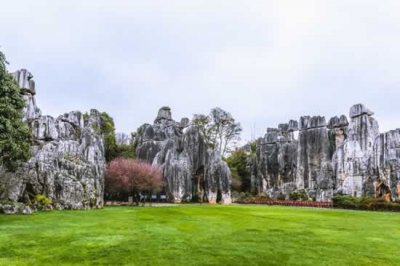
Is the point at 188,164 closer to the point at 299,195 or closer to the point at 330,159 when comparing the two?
the point at 299,195

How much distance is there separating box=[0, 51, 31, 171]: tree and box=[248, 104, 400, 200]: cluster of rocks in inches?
1266

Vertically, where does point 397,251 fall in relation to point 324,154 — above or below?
below

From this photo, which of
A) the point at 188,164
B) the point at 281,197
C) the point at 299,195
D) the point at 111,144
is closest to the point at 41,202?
the point at 188,164

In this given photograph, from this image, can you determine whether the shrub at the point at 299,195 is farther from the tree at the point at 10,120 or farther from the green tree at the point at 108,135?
the tree at the point at 10,120

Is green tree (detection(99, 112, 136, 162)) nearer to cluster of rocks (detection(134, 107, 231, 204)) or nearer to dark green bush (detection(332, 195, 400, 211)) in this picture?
cluster of rocks (detection(134, 107, 231, 204))

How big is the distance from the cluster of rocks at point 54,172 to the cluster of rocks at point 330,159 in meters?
26.8

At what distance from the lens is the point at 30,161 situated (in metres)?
24.7

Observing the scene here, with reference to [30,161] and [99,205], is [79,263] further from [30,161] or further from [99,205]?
[99,205]

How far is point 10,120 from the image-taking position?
1784cm

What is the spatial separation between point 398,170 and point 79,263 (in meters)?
34.5

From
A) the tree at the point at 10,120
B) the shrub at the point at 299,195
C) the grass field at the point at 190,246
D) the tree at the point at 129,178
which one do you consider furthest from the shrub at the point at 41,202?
the shrub at the point at 299,195

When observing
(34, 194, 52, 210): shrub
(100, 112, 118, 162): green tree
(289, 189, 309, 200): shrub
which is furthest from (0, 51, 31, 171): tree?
(289, 189, 309, 200): shrub

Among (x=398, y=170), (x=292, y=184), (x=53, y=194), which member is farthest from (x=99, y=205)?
(x=292, y=184)

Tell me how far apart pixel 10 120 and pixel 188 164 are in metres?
29.5
